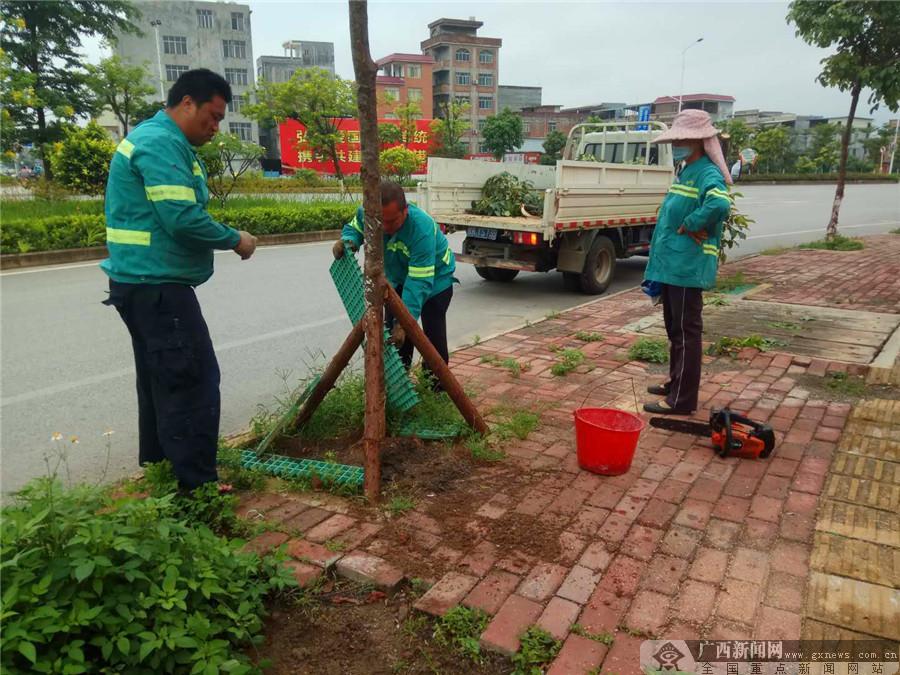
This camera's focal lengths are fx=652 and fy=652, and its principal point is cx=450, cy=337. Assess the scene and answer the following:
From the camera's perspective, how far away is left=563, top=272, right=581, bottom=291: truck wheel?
9.04 metres

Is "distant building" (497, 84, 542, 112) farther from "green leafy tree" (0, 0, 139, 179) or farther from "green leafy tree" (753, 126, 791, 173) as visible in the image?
"green leafy tree" (0, 0, 139, 179)

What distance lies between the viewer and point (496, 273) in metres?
9.86

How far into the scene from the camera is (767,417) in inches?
169

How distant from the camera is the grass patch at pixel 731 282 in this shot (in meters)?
→ 8.91

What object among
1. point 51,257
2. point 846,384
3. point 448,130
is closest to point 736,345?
point 846,384

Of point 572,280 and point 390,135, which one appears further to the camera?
point 390,135

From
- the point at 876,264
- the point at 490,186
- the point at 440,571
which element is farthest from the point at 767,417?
the point at 876,264

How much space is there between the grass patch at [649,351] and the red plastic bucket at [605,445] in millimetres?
2202

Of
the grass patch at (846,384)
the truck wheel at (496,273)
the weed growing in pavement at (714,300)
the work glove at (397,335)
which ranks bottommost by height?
the grass patch at (846,384)

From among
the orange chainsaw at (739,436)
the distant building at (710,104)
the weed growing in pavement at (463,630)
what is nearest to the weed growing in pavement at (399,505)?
the weed growing in pavement at (463,630)

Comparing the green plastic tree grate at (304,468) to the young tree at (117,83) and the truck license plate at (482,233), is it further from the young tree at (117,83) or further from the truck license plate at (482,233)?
the young tree at (117,83)

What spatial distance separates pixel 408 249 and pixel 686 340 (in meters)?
1.91

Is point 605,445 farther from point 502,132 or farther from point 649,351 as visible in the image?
point 502,132

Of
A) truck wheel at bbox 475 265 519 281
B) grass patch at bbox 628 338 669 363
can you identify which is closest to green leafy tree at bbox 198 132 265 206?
truck wheel at bbox 475 265 519 281
